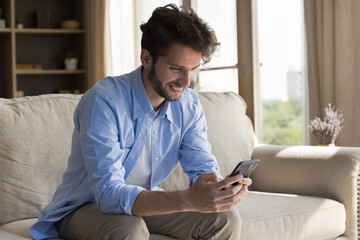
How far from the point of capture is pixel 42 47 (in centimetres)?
636

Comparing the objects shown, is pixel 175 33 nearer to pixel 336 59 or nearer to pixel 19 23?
pixel 336 59

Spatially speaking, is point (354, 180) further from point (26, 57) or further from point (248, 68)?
point (26, 57)

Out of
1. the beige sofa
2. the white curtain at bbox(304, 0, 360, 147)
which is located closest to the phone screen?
the beige sofa

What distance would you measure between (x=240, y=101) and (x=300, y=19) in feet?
4.30

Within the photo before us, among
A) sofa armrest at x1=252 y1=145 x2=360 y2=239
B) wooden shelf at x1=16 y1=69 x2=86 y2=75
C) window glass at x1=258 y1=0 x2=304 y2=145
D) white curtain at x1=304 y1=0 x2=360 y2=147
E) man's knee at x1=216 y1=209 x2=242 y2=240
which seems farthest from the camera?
wooden shelf at x1=16 y1=69 x2=86 y2=75

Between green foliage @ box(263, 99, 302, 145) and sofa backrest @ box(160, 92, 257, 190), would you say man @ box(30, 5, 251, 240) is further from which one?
green foliage @ box(263, 99, 302, 145)

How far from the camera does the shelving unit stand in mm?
5949

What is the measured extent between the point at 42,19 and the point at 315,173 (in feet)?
14.3

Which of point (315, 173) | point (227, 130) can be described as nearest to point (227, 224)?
point (315, 173)

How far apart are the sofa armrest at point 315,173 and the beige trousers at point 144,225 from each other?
2.92ft

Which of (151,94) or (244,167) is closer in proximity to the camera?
(244,167)

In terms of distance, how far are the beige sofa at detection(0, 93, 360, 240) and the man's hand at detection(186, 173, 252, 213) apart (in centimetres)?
33

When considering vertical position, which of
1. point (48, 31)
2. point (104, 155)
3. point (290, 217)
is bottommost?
point (290, 217)

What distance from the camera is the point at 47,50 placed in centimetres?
638
